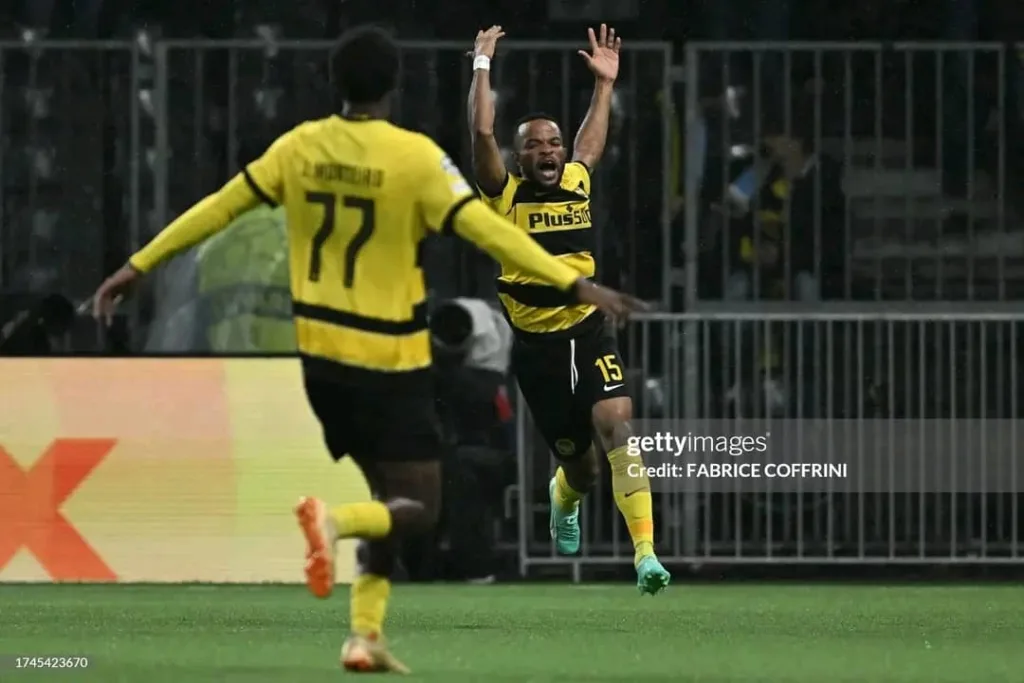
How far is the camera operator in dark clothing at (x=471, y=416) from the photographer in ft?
52.5

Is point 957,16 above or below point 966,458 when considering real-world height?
above

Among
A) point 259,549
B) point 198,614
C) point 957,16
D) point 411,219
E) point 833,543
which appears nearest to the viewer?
point 411,219

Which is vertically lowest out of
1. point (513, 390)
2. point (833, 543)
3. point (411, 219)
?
point (833, 543)

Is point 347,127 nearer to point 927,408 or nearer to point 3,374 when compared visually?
point 3,374

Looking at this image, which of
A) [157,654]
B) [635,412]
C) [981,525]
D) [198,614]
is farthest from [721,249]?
[157,654]

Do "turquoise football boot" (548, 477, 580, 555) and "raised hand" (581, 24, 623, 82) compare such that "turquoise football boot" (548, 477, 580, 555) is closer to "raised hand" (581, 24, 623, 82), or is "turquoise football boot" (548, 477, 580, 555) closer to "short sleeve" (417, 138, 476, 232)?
"raised hand" (581, 24, 623, 82)

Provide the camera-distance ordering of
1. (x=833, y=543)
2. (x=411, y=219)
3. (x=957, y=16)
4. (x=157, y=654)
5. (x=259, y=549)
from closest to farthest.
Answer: (x=411, y=219) < (x=157, y=654) < (x=259, y=549) < (x=833, y=543) < (x=957, y=16)

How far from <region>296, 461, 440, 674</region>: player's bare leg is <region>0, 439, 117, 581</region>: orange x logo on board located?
656cm

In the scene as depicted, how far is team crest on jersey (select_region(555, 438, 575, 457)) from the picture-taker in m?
13.3

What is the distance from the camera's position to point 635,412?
54.7ft

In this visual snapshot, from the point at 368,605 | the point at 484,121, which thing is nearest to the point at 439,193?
the point at 368,605

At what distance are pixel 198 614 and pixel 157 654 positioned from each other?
8.27ft

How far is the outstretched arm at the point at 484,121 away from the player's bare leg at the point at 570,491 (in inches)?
59.7

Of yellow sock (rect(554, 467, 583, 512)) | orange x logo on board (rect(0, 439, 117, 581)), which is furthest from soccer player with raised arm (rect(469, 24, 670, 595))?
orange x logo on board (rect(0, 439, 117, 581))
